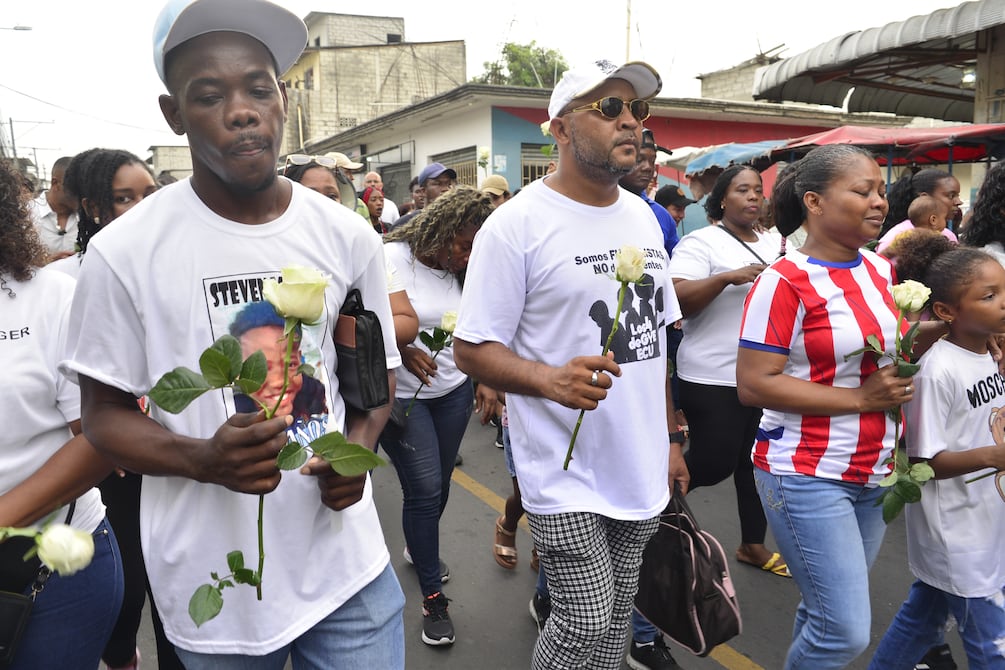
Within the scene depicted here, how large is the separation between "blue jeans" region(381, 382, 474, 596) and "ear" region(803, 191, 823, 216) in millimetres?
1855

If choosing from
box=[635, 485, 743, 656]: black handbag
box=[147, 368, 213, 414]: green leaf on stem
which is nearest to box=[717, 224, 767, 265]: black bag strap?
box=[635, 485, 743, 656]: black handbag

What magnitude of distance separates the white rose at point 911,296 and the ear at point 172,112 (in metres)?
2.04

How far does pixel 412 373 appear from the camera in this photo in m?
3.51

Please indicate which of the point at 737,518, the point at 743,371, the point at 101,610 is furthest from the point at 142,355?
the point at 737,518

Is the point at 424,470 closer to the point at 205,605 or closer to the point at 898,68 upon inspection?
the point at 205,605

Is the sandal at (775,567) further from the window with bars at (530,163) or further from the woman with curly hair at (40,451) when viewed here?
the window with bars at (530,163)

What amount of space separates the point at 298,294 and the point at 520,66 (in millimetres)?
33703

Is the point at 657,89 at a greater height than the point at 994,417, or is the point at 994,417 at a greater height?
the point at 657,89

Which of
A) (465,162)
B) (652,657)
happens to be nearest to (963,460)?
(652,657)

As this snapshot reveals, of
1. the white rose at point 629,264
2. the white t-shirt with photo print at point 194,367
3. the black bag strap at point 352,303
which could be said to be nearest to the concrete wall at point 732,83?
the white rose at point 629,264

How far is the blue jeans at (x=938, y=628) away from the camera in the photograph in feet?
8.02

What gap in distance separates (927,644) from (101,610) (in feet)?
8.83

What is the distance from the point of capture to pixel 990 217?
10.5 feet

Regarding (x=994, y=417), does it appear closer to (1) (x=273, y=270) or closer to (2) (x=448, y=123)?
(1) (x=273, y=270)
